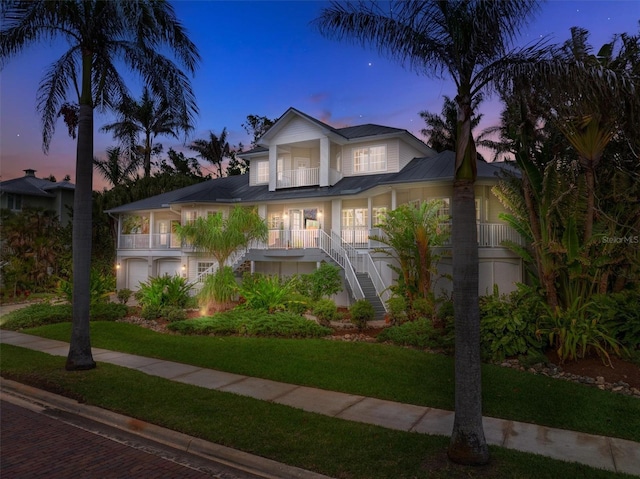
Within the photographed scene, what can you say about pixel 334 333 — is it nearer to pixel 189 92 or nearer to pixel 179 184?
pixel 189 92

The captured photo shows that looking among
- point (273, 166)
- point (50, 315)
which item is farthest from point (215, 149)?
point (50, 315)

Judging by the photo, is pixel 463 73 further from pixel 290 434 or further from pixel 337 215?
pixel 337 215

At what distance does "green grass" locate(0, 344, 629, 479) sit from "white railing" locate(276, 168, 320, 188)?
15.1 m

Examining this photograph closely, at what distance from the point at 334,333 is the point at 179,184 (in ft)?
84.4

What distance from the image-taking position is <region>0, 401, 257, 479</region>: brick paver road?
16.3 feet

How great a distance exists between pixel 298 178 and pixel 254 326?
11592 mm

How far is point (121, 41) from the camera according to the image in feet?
33.3

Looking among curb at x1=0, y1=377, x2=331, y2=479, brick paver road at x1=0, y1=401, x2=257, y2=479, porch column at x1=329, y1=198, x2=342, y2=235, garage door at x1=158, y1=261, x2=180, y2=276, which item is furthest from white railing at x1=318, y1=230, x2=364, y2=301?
garage door at x1=158, y1=261, x2=180, y2=276

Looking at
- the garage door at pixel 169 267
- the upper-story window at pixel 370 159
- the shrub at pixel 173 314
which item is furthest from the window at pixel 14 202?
the upper-story window at pixel 370 159

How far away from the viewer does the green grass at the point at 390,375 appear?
6496 mm

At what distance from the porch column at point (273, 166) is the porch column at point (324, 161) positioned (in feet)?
9.13

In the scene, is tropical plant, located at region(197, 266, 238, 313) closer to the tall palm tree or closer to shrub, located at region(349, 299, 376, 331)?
shrub, located at region(349, 299, 376, 331)

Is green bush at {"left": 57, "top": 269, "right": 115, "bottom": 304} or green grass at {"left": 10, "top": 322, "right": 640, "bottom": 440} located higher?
green bush at {"left": 57, "top": 269, "right": 115, "bottom": 304}

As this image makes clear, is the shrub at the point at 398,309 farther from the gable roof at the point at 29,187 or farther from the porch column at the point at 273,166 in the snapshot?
the gable roof at the point at 29,187
